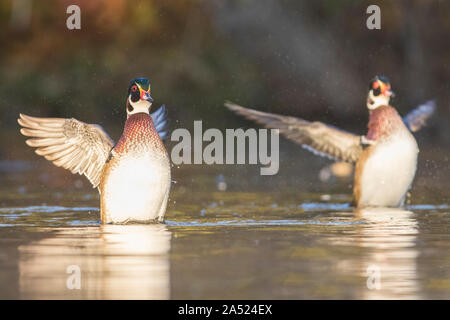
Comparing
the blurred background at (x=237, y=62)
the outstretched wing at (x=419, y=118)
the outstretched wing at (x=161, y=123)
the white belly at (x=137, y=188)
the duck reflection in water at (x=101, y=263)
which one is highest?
the blurred background at (x=237, y=62)

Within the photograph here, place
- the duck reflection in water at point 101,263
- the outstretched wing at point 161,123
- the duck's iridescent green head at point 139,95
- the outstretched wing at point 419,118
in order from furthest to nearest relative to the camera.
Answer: the outstretched wing at point 419,118
the outstretched wing at point 161,123
the duck's iridescent green head at point 139,95
the duck reflection in water at point 101,263

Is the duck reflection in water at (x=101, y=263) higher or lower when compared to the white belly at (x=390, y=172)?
lower

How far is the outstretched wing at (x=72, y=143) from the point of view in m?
10.7

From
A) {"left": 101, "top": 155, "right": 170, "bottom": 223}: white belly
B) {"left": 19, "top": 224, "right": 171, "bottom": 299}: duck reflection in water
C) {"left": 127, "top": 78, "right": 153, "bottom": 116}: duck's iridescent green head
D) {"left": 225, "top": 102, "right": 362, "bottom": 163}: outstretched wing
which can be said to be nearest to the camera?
{"left": 19, "top": 224, "right": 171, "bottom": 299}: duck reflection in water

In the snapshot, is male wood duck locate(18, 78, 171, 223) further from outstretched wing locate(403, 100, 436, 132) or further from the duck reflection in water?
outstretched wing locate(403, 100, 436, 132)

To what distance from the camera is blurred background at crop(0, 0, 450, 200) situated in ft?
105

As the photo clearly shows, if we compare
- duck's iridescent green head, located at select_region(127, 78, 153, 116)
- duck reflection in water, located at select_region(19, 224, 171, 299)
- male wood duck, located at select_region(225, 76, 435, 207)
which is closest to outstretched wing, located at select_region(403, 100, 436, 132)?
male wood duck, located at select_region(225, 76, 435, 207)

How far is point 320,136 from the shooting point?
1420 centimetres

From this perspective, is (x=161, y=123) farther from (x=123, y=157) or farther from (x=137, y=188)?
(x=137, y=188)

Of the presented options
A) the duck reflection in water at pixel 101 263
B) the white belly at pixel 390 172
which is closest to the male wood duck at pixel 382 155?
the white belly at pixel 390 172

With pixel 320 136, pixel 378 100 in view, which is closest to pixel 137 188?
pixel 378 100

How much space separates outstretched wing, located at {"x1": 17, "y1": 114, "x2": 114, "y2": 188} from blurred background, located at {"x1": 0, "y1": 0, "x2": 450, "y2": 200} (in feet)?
62.0

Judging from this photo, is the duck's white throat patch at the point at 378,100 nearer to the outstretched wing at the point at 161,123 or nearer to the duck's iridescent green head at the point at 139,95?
the outstretched wing at the point at 161,123
